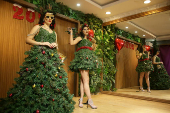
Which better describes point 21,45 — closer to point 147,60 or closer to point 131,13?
point 131,13

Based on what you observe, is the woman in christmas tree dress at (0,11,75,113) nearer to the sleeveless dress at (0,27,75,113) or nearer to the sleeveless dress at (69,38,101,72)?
the sleeveless dress at (0,27,75,113)

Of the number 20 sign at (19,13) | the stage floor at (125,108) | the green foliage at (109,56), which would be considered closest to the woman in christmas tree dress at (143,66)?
the green foliage at (109,56)

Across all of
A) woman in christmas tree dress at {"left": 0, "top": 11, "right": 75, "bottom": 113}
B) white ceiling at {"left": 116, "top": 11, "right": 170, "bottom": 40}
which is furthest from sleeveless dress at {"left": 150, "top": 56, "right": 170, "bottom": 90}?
woman in christmas tree dress at {"left": 0, "top": 11, "right": 75, "bottom": 113}

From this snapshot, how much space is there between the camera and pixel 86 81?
8.65 ft

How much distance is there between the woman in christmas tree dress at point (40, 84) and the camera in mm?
1619

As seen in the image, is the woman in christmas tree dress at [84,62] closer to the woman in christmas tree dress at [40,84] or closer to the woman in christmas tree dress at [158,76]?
the woman in christmas tree dress at [40,84]

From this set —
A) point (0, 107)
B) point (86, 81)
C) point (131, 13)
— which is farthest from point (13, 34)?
point (131, 13)

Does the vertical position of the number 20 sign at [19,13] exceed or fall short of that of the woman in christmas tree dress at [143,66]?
it exceeds it

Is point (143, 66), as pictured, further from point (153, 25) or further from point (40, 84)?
point (40, 84)

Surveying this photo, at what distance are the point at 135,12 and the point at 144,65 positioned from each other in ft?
5.34

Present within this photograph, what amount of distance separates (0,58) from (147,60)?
155 inches

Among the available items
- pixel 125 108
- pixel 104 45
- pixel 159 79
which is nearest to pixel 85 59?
pixel 125 108

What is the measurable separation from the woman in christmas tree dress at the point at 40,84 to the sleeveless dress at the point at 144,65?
116 inches

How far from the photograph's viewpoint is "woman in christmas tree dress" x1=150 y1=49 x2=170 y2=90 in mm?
4105
